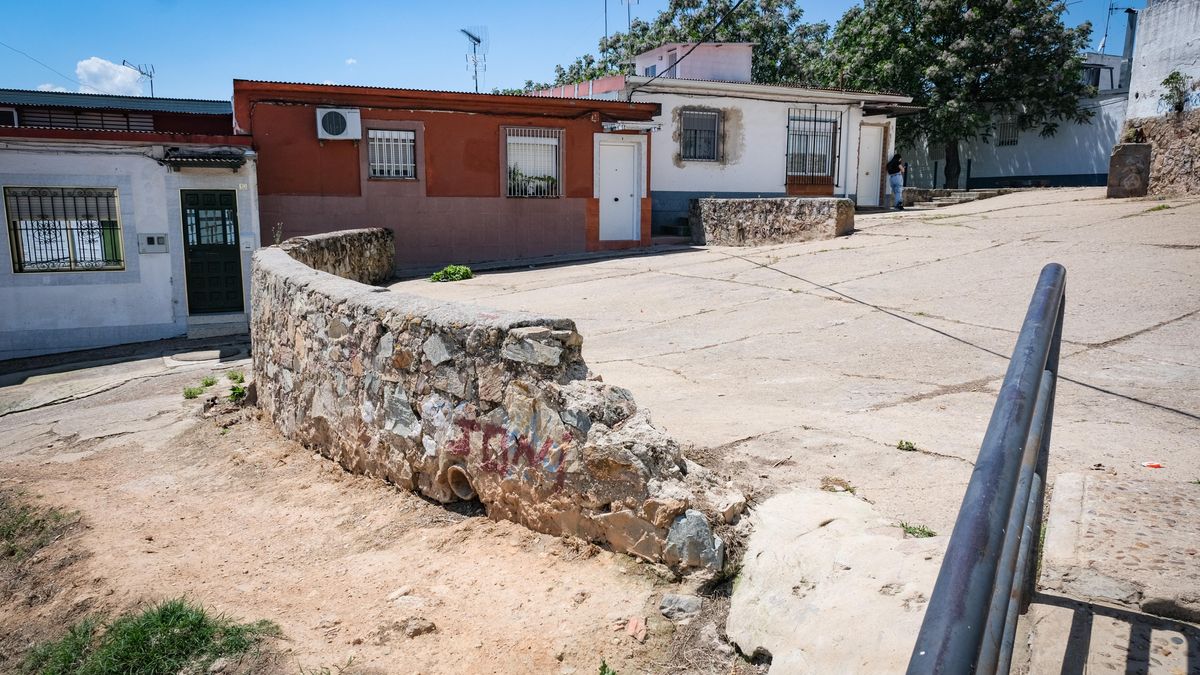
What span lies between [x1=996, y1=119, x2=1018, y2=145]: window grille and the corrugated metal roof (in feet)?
78.2

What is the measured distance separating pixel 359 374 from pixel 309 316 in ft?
2.99

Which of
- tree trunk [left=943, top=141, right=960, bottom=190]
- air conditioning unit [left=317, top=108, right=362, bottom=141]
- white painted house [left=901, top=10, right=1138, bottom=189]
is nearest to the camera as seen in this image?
air conditioning unit [left=317, top=108, right=362, bottom=141]

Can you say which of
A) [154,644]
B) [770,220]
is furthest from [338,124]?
[154,644]

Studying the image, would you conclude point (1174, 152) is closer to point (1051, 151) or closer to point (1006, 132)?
point (1051, 151)

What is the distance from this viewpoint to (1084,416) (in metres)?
4.51

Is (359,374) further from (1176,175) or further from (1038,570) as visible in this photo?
(1176,175)

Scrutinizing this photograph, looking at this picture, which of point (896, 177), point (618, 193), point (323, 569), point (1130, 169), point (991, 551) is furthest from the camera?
point (896, 177)

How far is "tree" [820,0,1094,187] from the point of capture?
23.8 m

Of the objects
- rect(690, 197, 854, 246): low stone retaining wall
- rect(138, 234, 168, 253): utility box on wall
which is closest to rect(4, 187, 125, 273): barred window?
rect(138, 234, 168, 253): utility box on wall

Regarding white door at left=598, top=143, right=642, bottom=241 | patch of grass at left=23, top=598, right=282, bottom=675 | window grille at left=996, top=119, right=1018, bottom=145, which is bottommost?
patch of grass at left=23, top=598, right=282, bottom=675

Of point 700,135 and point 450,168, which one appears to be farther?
point 700,135

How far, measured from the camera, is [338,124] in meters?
14.8

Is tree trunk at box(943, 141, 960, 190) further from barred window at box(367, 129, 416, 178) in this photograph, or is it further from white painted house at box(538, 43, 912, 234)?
barred window at box(367, 129, 416, 178)

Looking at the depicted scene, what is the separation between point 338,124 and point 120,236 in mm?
A: 4174
